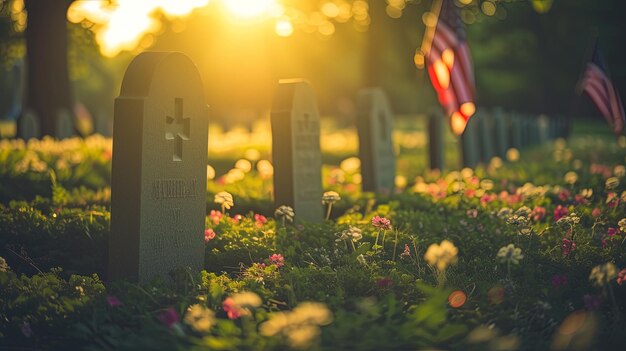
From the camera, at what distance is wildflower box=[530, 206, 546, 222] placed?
9.32 metres

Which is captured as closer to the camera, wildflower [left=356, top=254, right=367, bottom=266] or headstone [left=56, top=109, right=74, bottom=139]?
wildflower [left=356, top=254, right=367, bottom=266]

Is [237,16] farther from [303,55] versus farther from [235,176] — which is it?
[235,176]

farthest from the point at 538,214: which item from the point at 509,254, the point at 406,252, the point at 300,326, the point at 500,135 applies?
the point at 500,135

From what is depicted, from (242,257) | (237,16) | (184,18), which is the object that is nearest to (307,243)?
(242,257)

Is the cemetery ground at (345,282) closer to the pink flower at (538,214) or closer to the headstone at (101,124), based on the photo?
the pink flower at (538,214)

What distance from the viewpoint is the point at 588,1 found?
43.9 m

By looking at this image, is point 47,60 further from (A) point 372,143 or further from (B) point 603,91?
(B) point 603,91

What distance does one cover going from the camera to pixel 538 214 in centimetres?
948

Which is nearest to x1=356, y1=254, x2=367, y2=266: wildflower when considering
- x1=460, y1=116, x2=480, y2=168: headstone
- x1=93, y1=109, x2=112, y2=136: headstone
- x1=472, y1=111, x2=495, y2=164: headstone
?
x1=460, y1=116, x2=480, y2=168: headstone

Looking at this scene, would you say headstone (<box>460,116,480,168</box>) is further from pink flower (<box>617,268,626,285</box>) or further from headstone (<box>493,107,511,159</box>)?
pink flower (<box>617,268,626,285</box>)

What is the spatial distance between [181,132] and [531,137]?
841 inches

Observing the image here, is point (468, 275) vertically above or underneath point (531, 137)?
underneath

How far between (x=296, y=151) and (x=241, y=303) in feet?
16.9

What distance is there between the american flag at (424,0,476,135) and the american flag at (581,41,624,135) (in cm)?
206
